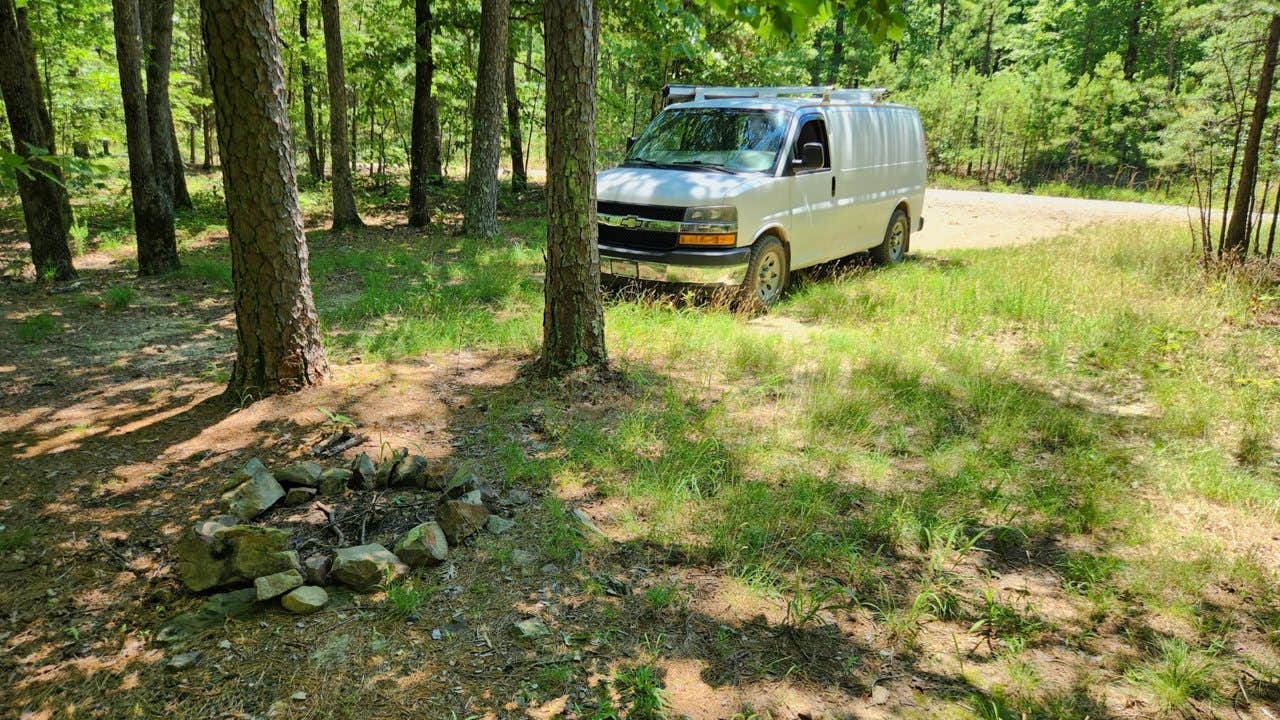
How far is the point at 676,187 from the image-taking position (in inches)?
314

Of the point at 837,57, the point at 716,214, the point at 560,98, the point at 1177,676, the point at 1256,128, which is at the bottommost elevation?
the point at 1177,676

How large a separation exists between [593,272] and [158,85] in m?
8.50

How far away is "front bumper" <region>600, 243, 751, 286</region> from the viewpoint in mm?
7848

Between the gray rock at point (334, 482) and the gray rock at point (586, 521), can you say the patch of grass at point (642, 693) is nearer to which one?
the gray rock at point (586, 521)

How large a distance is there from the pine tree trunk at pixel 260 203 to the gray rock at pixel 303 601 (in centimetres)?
247

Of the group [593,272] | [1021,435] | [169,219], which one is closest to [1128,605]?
[1021,435]

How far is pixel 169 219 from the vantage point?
32.8ft

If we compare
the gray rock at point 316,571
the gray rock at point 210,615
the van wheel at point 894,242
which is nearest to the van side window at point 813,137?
the van wheel at point 894,242

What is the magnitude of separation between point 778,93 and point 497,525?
25.5 feet

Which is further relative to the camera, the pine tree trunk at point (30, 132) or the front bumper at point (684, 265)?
the pine tree trunk at point (30, 132)

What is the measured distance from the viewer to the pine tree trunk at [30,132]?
874 centimetres

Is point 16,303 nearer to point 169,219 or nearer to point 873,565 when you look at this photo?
point 169,219

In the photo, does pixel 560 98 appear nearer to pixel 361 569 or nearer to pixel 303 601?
pixel 361 569

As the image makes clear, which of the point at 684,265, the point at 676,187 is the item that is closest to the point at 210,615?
the point at 684,265
